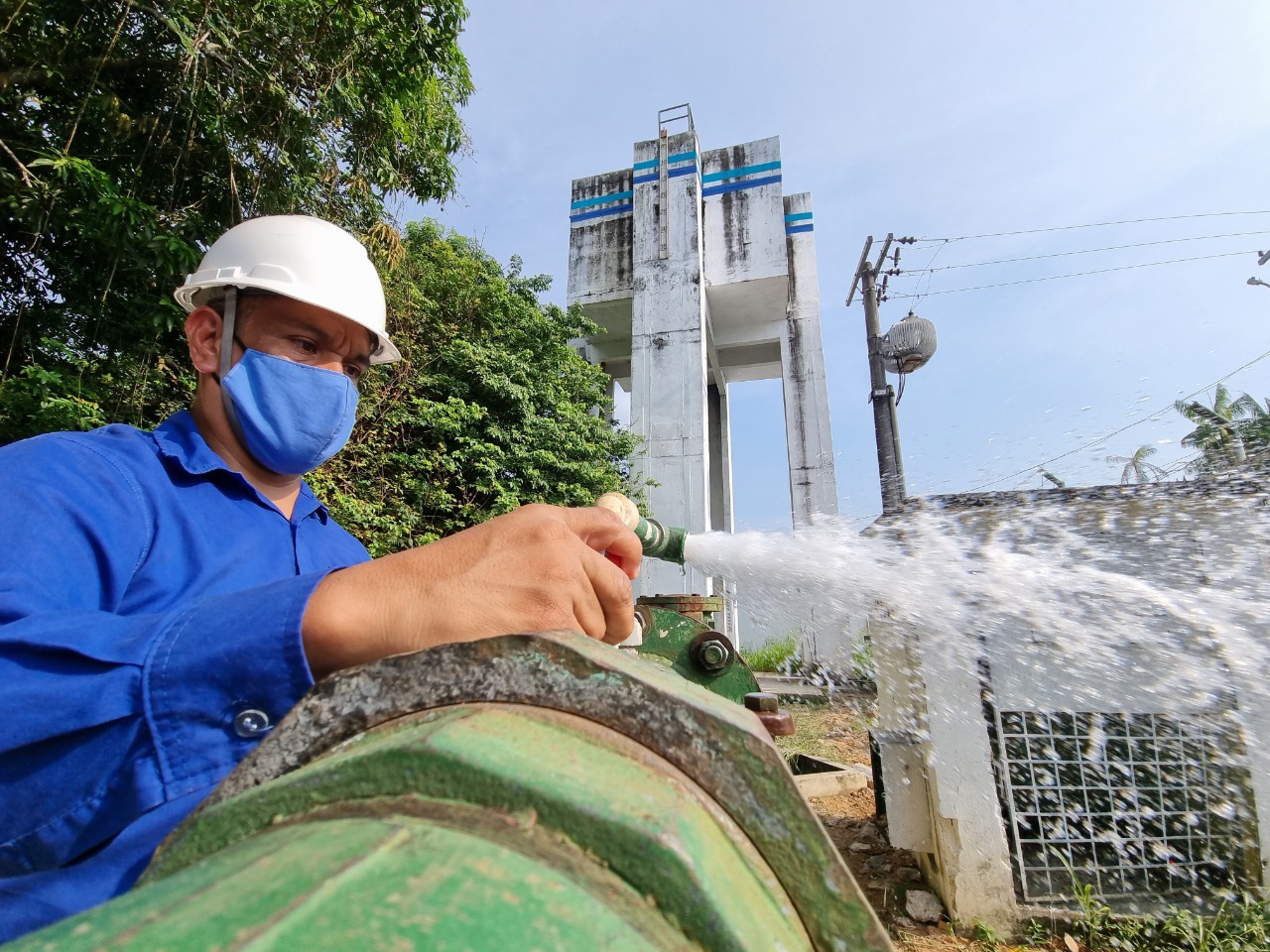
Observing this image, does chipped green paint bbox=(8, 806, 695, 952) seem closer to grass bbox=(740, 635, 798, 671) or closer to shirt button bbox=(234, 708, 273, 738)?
shirt button bbox=(234, 708, 273, 738)

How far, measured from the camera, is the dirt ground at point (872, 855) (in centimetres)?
368

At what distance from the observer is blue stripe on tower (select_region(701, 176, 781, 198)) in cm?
1694

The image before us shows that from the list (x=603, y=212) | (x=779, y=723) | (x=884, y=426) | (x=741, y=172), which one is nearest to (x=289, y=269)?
(x=779, y=723)

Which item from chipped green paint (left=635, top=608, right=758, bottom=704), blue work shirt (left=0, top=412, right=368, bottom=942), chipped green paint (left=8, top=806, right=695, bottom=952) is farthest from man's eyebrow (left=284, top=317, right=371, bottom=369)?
chipped green paint (left=635, top=608, right=758, bottom=704)

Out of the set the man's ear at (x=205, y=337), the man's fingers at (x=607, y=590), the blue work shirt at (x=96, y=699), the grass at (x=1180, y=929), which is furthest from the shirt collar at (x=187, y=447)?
the grass at (x=1180, y=929)

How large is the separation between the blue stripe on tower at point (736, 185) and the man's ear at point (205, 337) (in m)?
17.5

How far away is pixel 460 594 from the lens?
33.3 inches

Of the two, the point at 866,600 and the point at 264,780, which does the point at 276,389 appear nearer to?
the point at 264,780

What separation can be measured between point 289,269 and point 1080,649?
4.27 meters

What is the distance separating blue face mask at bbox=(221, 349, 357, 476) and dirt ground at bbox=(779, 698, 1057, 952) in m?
1.88

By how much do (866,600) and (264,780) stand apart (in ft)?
12.0

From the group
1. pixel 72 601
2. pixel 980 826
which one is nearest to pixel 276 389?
pixel 72 601

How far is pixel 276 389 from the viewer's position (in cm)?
167

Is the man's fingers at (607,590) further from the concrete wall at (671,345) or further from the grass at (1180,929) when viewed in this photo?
the concrete wall at (671,345)
